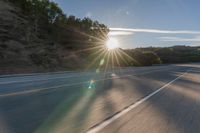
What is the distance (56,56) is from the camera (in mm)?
51719

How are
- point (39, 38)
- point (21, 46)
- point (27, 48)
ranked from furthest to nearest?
point (39, 38)
point (27, 48)
point (21, 46)

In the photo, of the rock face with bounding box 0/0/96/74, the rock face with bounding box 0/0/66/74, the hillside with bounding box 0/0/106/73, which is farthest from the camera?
the hillside with bounding box 0/0/106/73

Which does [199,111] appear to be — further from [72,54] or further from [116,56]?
[116,56]

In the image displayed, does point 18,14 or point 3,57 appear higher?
point 18,14

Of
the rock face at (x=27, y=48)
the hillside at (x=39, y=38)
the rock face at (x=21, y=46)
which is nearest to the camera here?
the rock face at (x=21, y=46)

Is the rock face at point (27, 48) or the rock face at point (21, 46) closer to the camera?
the rock face at point (21, 46)

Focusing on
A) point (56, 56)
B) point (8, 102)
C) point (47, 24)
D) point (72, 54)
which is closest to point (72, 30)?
point (47, 24)

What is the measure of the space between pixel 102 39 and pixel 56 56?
26.9 meters

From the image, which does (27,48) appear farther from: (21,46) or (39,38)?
(39,38)

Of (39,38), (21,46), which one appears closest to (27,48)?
(21,46)

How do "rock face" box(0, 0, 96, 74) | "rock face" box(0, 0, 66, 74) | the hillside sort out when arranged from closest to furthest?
"rock face" box(0, 0, 66, 74) → "rock face" box(0, 0, 96, 74) → the hillside

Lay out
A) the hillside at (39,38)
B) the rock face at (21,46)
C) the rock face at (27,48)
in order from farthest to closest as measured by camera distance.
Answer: the hillside at (39,38) → the rock face at (27,48) → the rock face at (21,46)

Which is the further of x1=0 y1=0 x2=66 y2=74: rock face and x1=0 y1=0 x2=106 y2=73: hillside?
x1=0 y1=0 x2=106 y2=73: hillside

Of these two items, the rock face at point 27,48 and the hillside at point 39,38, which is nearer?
the rock face at point 27,48
